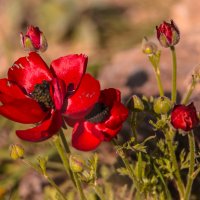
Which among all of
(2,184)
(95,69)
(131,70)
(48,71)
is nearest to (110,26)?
(95,69)

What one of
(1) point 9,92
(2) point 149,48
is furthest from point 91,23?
(1) point 9,92

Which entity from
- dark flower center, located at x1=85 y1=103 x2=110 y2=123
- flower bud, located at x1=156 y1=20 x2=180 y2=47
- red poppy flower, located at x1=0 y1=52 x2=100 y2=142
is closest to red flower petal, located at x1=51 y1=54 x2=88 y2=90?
red poppy flower, located at x1=0 y1=52 x2=100 y2=142

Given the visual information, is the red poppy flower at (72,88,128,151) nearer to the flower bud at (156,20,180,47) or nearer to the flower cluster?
the flower cluster

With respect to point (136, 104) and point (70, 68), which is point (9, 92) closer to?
point (70, 68)

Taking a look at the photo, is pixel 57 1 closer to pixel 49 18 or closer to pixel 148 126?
pixel 49 18

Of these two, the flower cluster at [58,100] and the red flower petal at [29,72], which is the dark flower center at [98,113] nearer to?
the flower cluster at [58,100]

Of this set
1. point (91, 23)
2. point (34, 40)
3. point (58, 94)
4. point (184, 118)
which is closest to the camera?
point (184, 118)
